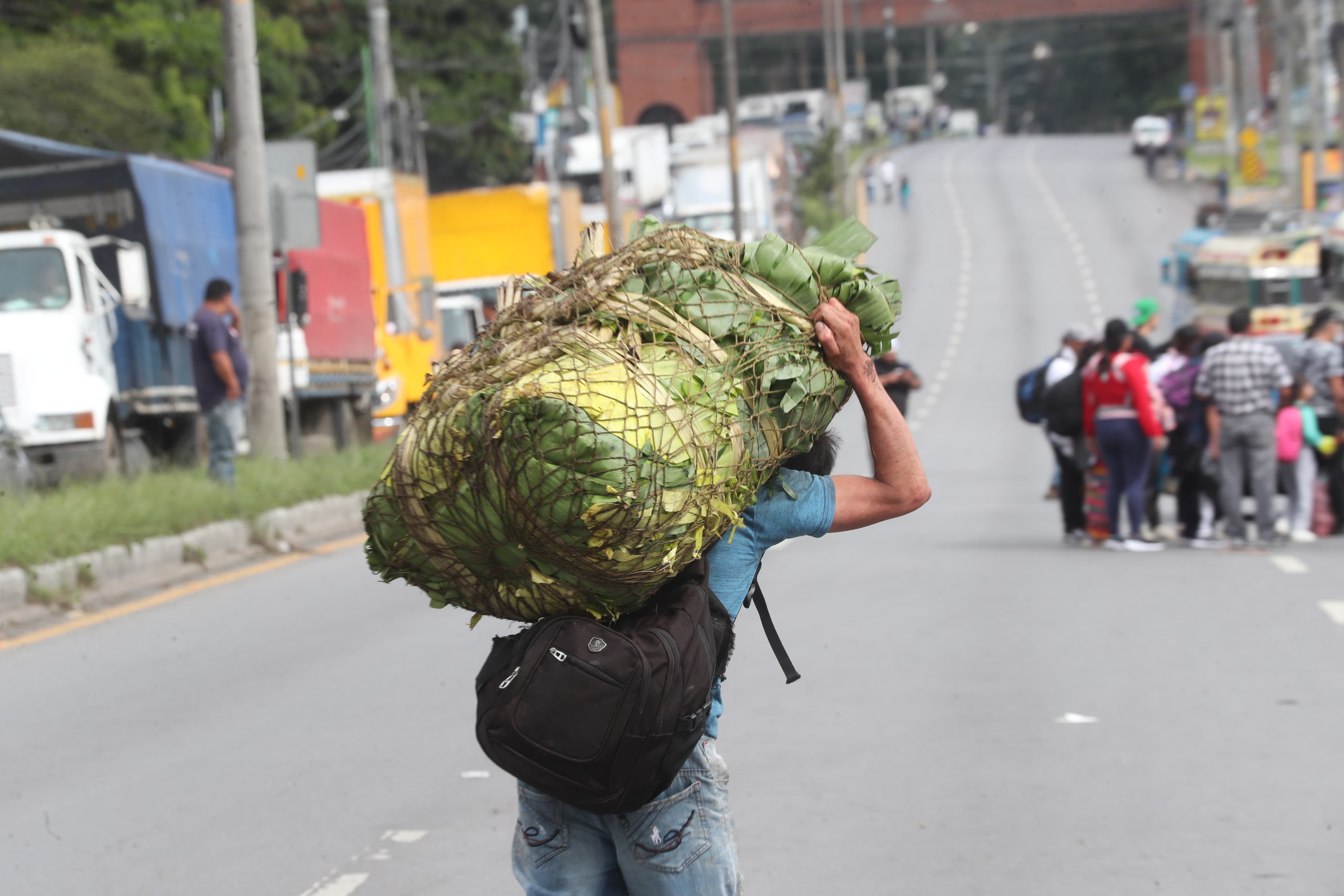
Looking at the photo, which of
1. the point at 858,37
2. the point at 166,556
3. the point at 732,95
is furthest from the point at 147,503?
the point at 858,37

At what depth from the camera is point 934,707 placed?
24.3 ft

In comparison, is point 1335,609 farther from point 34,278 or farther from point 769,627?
point 34,278

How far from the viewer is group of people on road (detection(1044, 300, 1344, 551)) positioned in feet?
40.2

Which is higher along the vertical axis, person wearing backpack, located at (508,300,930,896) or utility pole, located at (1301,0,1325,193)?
utility pole, located at (1301,0,1325,193)

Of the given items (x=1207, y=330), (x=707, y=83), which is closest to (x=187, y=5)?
(x=1207, y=330)

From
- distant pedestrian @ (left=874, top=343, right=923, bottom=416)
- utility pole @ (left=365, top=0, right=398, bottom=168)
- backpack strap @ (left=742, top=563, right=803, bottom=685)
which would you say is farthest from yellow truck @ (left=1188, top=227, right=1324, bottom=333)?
backpack strap @ (left=742, top=563, right=803, bottom=685)

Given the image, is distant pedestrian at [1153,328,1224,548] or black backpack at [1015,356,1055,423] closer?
distant pedestrian at [1153,328,1224,548]

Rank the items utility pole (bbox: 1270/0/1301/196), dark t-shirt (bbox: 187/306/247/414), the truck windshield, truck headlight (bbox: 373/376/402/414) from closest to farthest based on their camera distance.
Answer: dark t-shirt (bbox: 187/306/247/414)
the truck windshield
truck headlight (bbox: 373/376/402/414)
utility pole (bbox: 1270/0/1301/196)

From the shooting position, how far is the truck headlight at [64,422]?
14.8 m

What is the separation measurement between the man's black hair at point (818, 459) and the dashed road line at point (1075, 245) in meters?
36.2

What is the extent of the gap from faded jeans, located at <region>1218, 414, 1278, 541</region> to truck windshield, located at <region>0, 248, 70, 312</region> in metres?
10.0

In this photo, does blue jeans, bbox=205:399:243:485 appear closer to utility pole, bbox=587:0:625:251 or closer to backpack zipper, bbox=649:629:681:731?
backpack zipper, bbox=649:629:681:731

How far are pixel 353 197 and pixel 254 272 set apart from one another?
9.87 meters

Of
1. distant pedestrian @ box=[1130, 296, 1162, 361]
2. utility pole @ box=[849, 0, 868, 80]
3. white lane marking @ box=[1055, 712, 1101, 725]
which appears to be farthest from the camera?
utility pole @ box=[849, 0, 868, 80]
